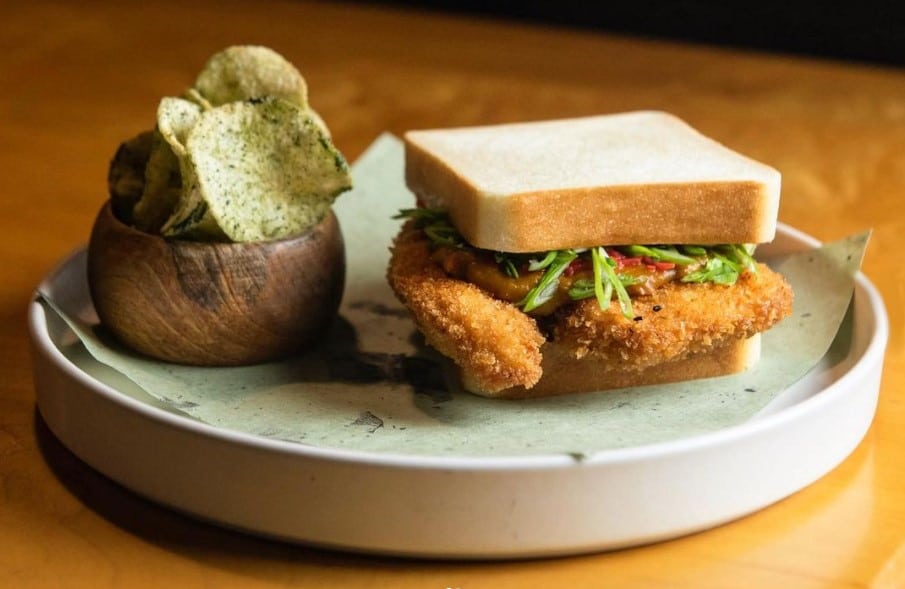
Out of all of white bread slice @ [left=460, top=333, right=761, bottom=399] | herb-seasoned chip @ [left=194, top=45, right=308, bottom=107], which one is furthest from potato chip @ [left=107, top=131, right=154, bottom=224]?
white bread slice @ [left=460, top=333, right=761, bottom=399]

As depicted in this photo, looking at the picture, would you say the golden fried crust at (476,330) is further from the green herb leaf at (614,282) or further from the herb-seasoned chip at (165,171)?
the herb-seasoned chip at (165,171)

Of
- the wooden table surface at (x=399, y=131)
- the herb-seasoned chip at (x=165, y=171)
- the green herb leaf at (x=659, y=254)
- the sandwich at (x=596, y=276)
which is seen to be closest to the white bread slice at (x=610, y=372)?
the sandwich at (x=596, y=276)

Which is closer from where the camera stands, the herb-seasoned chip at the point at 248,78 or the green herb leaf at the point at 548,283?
the green herb leaf at the point at 548,283

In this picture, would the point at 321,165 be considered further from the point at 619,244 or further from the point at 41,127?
the point at 41,127

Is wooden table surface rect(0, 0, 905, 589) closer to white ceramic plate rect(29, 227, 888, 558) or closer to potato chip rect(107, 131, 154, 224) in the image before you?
white ceramic plate rect(29, 227, 888, 558)

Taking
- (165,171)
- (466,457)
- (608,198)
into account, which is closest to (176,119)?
(165,171)

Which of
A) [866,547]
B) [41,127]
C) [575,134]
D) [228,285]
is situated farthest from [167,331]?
[41,127]
